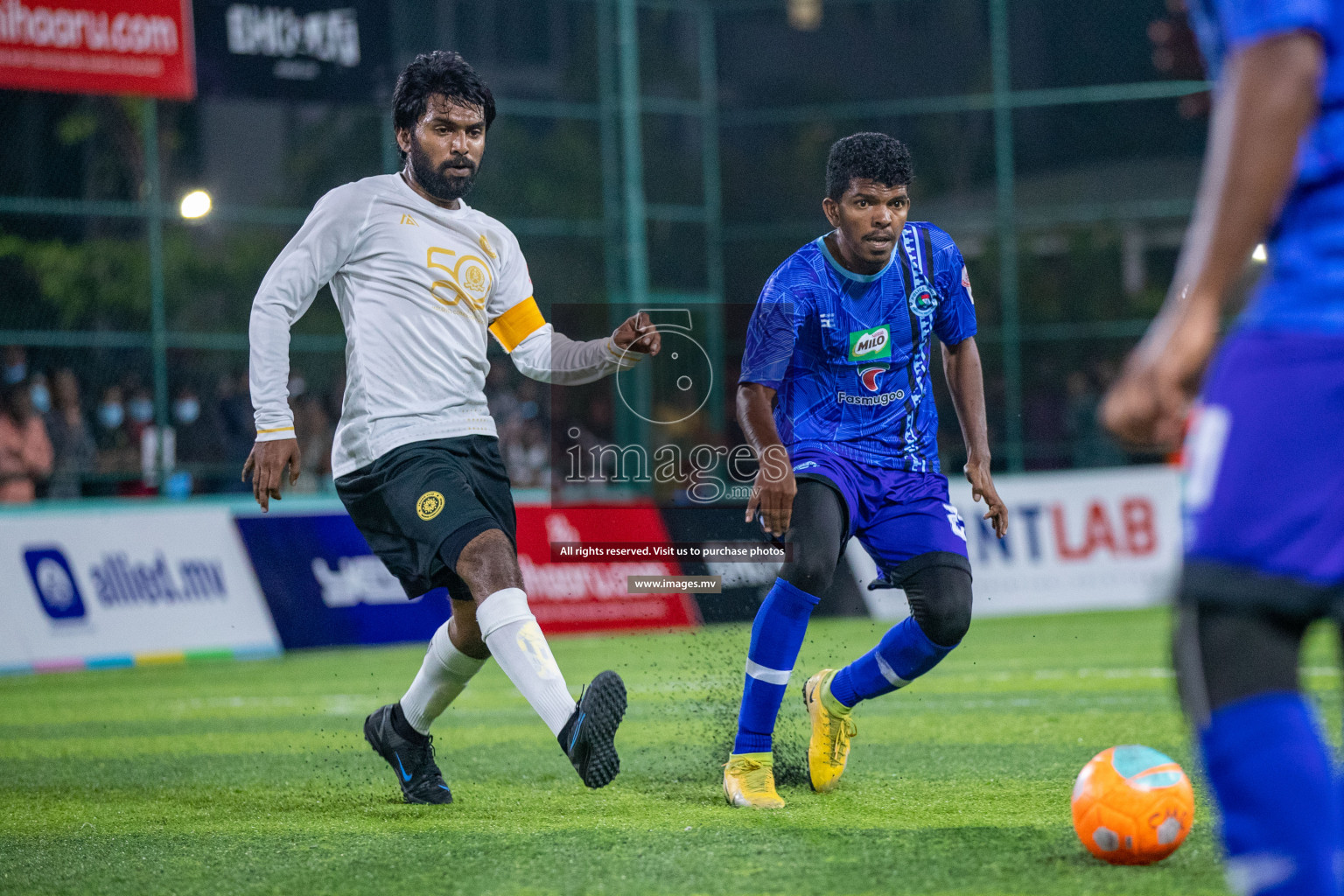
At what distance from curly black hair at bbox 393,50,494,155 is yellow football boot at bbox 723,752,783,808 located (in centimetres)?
231

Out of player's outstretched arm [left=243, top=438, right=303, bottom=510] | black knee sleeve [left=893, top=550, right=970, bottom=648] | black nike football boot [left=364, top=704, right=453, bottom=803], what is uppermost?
player's outstretched arm [left=243, top=438, right=303, bottom=510]

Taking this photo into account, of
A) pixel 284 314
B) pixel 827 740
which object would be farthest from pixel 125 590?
pixel 827 740

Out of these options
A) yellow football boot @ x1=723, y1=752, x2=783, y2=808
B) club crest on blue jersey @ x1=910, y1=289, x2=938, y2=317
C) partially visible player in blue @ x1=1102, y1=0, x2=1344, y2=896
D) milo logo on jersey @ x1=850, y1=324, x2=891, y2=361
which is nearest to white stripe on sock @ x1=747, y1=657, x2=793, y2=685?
yellow football boot @ x1=723, y1=752, x2=783, y2=808

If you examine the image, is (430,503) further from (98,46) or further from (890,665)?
(98,46)

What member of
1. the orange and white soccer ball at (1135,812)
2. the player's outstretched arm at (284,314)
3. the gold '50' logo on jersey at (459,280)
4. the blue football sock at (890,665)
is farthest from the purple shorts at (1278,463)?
the gold '50' logo on jersey at (459,280)

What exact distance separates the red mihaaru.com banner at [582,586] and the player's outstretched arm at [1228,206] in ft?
34.8

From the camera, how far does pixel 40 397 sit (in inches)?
513

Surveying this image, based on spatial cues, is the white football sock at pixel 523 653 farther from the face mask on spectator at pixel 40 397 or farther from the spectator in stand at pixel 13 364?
the spectator in stand at pixel 13 364

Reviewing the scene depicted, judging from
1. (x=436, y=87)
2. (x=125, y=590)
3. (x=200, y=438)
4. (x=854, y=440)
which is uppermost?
(x=436, y=87)

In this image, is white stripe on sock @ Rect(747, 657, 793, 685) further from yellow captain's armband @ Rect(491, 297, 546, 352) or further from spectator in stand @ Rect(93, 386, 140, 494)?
spectator in stand @ Rect(93, 386, 140, 494)

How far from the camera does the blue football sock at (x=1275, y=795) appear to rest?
206 centimetres

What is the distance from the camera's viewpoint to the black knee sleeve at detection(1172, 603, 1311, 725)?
216 cm

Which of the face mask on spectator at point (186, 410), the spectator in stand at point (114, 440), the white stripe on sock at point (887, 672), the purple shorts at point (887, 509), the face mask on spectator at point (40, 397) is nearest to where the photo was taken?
the purple shorts at point (887, 509)

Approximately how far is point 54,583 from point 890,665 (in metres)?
8.30
